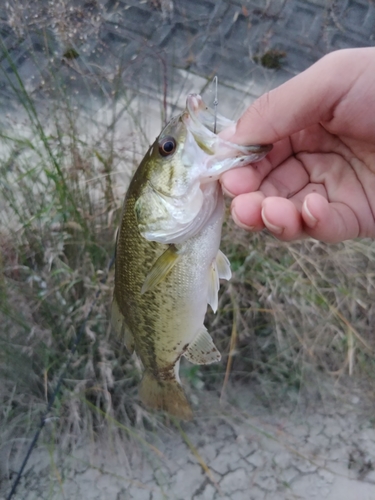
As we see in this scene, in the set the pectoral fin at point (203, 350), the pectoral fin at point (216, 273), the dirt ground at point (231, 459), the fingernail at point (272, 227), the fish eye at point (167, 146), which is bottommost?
the dirt ground at point (231, 459)

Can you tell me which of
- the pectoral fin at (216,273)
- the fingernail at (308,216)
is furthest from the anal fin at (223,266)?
the fingernail at (308,216)

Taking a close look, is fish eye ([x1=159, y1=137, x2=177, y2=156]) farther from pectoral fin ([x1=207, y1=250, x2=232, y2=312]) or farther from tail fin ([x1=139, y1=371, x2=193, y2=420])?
tail fin ([x1=139, y1=371, x2=193, y2=420])

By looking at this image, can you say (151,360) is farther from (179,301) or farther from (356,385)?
(356,385)

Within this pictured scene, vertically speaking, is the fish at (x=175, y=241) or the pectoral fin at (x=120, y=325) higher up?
the fish at (x=175, y=241)

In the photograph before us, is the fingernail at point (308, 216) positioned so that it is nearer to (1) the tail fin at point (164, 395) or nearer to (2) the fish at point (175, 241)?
(2) the fish at point (175, 241)

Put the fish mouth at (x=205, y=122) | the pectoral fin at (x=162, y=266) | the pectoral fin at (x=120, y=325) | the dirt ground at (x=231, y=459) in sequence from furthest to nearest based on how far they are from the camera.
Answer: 1. the dirt ground at (x=231, y=459)
2. the pectoral fin at (x=120, y=325)
3. the pectoral fin at (x=162, y=266)
4. the fish mouth at (x=205, y=122)

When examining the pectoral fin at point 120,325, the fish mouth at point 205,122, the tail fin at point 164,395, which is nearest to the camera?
the fish mouth at point 205,122

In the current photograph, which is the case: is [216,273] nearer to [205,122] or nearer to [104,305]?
[205,122]
